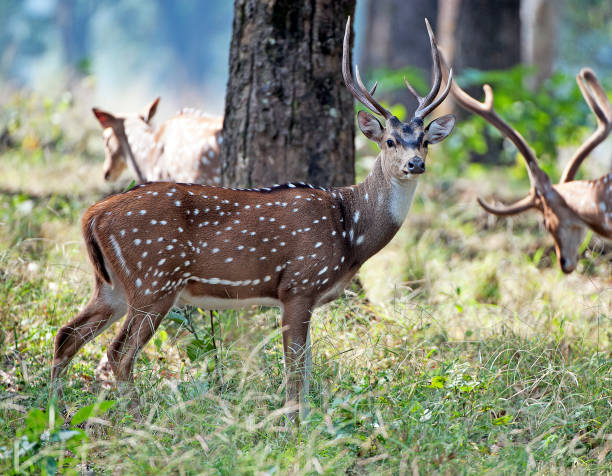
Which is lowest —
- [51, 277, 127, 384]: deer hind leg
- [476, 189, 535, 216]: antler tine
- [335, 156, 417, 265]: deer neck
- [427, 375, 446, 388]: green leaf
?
[427, 375, 446, 388]: green leaf

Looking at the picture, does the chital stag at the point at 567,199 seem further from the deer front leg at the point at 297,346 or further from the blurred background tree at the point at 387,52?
the deer front leg at the point at 297,346

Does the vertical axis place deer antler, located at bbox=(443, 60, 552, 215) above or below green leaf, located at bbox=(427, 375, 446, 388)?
above

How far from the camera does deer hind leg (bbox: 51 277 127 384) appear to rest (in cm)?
442

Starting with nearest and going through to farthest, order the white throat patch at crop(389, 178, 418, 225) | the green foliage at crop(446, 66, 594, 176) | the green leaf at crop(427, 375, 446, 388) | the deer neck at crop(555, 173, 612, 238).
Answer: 1. the green leaf at crop(427, 375, 446, 388)
2. the white throat patch at crop(389, 178, 418, 225)
3. the deer neck at crop(555, 173, 612, 238)
4. the green foliage at crop(446, 66, 594, 176)

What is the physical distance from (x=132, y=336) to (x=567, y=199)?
370 cm

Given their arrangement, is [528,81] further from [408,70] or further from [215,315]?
[215,315]

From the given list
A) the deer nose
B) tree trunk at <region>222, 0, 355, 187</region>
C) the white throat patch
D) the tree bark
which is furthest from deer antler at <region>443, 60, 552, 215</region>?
the tree bark

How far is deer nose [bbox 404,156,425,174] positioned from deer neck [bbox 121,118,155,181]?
337 centimetres

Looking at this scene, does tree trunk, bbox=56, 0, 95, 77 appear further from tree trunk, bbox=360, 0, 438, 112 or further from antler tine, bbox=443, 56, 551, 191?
antler tine, bbox=443, 56, 551, 191

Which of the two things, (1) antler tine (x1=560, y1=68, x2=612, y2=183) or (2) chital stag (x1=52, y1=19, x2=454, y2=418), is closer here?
(2) chital stag (x1=52, y1=19, x2=454, y2=418)

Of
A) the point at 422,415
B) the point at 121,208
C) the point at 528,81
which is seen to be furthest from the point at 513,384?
the point at 528,81

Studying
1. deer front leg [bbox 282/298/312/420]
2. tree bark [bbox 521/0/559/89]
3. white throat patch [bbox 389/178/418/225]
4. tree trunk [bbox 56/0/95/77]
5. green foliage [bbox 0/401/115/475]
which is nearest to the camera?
green foliage [bbox 0/401/115/475]

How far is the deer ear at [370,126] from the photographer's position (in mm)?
4879

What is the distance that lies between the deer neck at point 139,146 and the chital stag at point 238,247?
2826 mm
